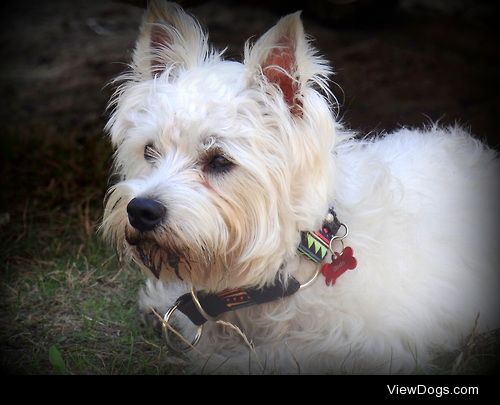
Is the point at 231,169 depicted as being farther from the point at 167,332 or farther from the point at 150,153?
the point at 167,332

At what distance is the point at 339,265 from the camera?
9.03 ft

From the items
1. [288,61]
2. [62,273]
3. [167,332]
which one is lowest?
[62,273]

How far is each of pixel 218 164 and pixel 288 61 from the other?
1.48ft

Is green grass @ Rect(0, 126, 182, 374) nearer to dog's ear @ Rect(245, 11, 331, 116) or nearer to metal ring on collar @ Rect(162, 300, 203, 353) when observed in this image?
metal ring on collar @ Rect(162, 300, 203, 353)

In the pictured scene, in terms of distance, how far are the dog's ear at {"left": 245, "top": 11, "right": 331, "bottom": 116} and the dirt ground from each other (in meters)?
1.75

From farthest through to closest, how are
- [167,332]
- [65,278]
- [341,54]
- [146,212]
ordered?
1. [341,54]
2. [65,278]
3. [167,332]
4. [146,212]

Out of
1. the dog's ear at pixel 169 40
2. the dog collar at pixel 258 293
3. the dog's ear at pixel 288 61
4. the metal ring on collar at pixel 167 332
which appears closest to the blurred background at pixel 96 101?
the metal ring on collar at pixel 167 332

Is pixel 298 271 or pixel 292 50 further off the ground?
pixel 292 50

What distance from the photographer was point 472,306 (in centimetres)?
297

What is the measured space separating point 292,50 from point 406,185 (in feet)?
3.07

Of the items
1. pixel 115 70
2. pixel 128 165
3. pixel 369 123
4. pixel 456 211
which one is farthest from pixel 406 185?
pixel 115 70

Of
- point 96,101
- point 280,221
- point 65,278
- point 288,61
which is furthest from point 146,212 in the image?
point 96,101

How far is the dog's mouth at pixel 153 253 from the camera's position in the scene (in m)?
2.48

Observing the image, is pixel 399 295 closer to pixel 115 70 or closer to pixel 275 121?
pixel 275 121
